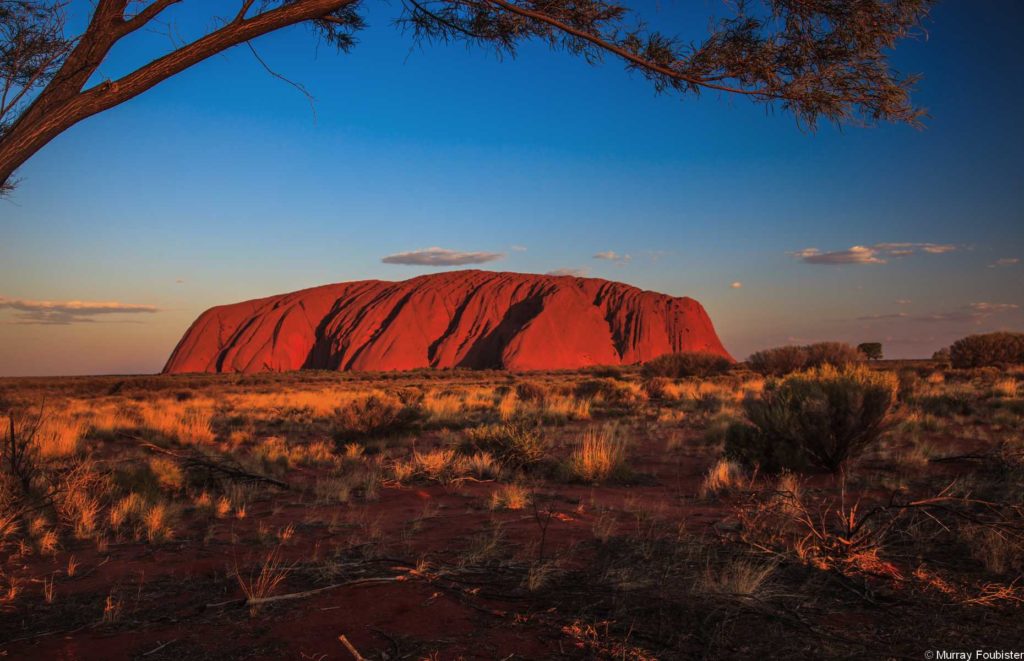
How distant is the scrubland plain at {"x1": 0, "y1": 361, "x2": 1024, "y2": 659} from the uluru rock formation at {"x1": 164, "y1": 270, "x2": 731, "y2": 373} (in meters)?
56.9

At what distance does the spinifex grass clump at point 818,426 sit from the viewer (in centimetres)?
780

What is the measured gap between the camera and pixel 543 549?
4332 mm

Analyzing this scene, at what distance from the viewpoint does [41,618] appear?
350cm

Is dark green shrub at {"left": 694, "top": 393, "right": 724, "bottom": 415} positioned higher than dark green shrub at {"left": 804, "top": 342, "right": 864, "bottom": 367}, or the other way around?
dark green shrub at {"left": 804, "top": 342, "right": 864, "bottom": 367}

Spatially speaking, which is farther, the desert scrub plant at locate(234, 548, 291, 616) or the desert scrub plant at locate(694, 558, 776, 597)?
the desert scrub plant at locate(234, 548, 291, 616)

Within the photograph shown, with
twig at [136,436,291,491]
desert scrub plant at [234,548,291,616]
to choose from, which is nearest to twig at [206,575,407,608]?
desert scrub plant at [234,548,291,616]

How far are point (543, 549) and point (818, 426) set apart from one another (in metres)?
5.18

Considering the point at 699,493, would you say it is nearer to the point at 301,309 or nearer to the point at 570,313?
the point at 570,313

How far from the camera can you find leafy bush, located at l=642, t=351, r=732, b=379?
34.0 meters

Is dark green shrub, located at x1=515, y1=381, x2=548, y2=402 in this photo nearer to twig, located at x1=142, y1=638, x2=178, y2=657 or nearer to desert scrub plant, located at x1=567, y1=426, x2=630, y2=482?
desert scrub plant, located at x1=567, y1=426, x2=630, y2=482

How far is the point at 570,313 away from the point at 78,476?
68.3 m

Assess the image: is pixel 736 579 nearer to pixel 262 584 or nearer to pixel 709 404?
pixel 262 584

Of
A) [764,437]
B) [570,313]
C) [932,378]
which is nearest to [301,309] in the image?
[570,313]

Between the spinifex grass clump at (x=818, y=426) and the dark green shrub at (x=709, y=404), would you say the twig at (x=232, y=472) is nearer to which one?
the spinifex grass clump at (x=818, y=426)
